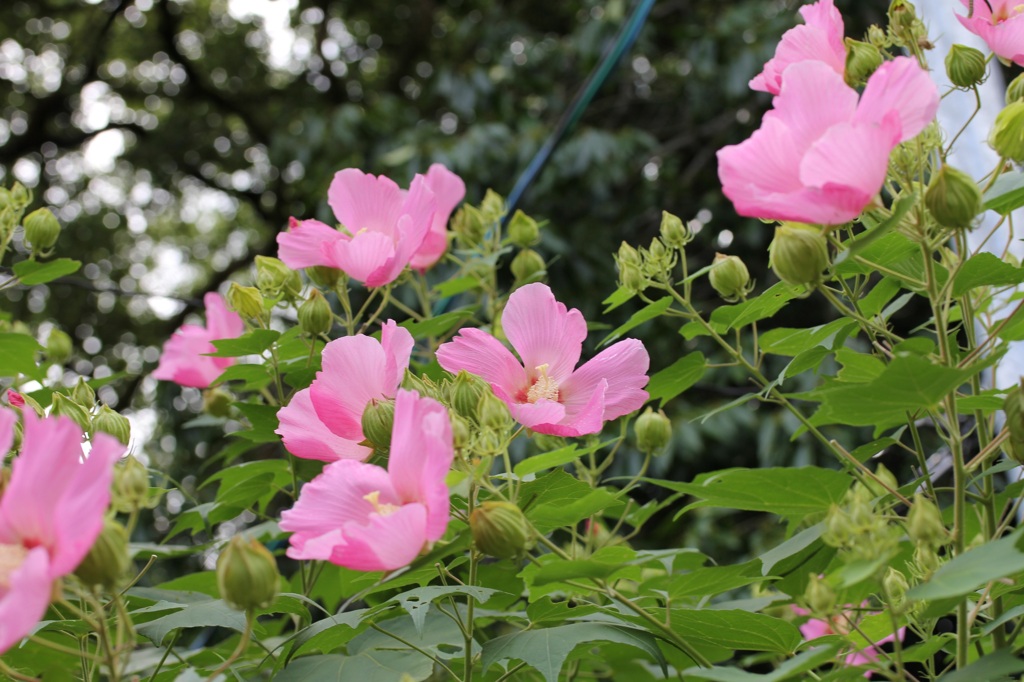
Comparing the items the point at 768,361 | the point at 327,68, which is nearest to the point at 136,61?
the point at 327,68

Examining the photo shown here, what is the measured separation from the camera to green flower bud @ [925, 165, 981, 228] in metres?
0.52

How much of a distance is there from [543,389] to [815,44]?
29 cm

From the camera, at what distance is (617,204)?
11.4ft

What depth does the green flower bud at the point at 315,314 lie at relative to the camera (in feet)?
2.64

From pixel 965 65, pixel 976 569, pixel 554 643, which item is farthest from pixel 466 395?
pixel 965 65

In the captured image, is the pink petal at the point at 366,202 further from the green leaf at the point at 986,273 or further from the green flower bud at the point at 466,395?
the green leaf at the point at 986,273

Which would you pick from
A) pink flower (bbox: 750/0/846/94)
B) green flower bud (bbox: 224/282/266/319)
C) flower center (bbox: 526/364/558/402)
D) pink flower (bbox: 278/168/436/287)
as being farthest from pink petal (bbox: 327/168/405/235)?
pink flower (bbox: 750/0/846/94)

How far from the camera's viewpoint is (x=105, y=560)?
419 millimetres

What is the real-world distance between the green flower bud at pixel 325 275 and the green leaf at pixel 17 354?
305 mm

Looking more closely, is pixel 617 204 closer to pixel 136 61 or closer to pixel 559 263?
pixel 559 263

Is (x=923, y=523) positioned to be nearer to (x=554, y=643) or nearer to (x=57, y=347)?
(x=554, y=643)

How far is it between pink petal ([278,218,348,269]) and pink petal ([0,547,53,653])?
45 cm

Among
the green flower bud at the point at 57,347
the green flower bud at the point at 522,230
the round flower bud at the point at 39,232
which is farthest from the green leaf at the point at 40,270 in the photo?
the green flower bud at the point at 522,230

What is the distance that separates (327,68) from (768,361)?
3.19 metres
